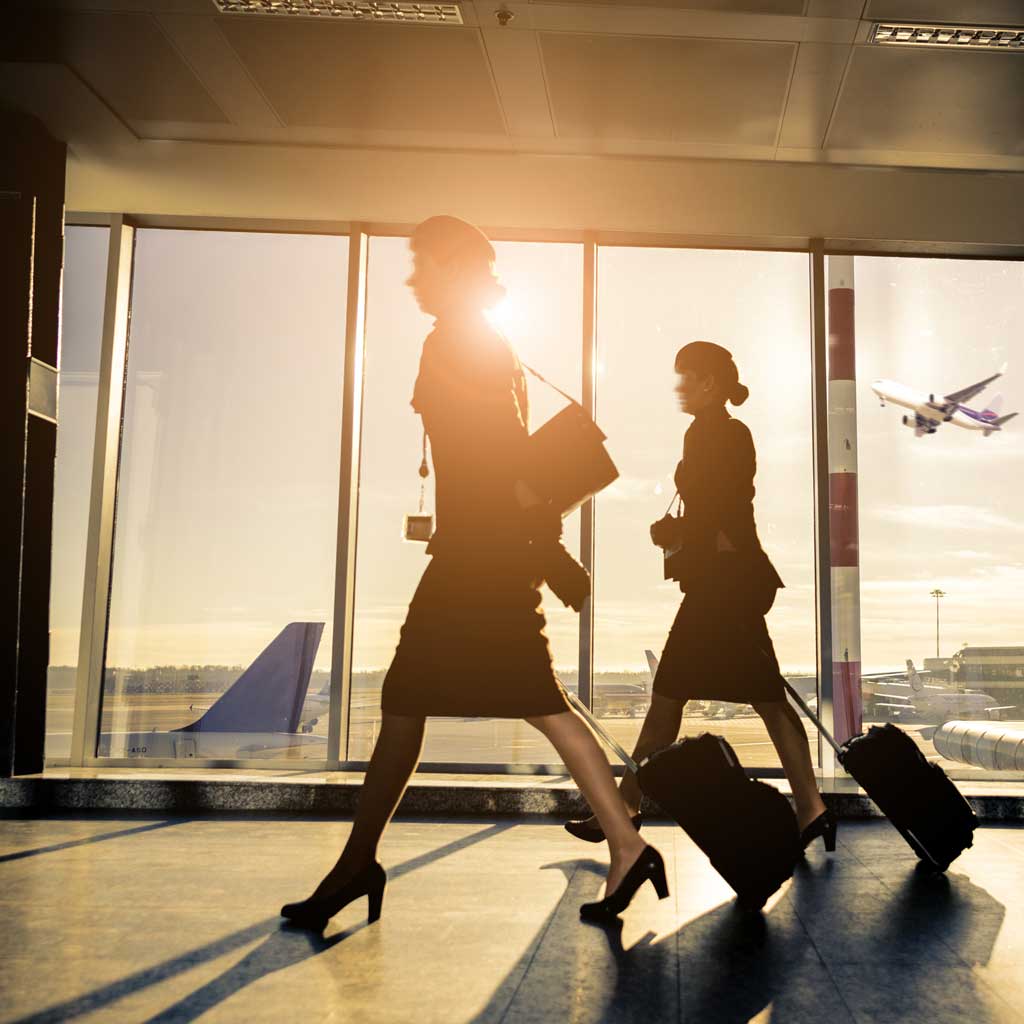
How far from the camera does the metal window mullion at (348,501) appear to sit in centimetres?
485

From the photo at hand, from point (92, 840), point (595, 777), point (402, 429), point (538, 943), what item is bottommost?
point (92, 840)

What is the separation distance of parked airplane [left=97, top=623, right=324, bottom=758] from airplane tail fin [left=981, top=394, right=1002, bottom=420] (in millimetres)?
3245

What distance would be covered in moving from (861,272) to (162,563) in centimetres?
382

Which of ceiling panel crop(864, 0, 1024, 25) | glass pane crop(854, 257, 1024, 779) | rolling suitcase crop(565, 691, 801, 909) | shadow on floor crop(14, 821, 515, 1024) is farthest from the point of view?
glass pane crop(854, 257, 1024, 779)

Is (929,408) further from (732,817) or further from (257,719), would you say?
(257,719)

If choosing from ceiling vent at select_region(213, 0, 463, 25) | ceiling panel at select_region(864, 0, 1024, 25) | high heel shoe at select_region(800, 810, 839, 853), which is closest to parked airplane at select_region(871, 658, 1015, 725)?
high heel shoe at select_region(800, 810, 839, 853)

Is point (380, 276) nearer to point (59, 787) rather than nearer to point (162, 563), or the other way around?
point (162, 563)

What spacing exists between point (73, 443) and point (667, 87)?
10.8ft

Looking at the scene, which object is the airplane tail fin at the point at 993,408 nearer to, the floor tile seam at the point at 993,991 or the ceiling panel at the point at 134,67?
the floor tile seam at the point at 993,991

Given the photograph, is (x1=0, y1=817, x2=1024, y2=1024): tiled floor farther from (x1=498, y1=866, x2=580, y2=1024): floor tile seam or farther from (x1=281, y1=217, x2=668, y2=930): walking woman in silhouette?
(x1=281, y1=217, x2=668, y2=930): walking woman in silhouette

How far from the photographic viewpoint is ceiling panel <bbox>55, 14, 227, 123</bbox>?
3463 mm

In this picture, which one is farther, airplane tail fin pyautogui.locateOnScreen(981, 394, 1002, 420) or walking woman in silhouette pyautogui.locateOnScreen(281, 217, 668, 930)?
airplane tail fin pyautogui.locateOnScreen(981, 394, 1002, 420)

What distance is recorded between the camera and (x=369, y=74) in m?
3.72

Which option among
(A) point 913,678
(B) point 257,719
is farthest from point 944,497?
(B) point 257,719
